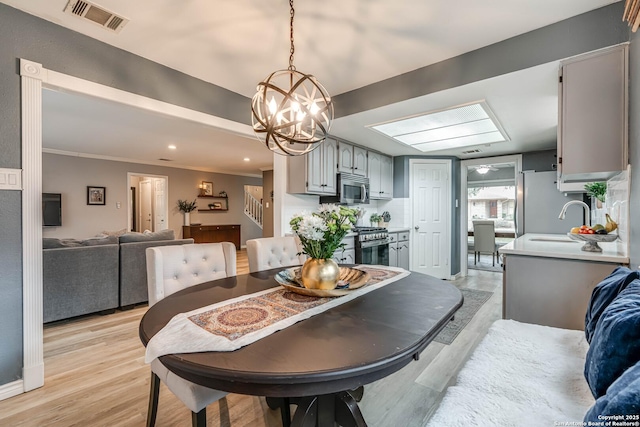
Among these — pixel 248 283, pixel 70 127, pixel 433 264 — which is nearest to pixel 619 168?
pixel 248 283

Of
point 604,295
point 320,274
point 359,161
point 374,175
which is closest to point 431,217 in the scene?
point 374,175

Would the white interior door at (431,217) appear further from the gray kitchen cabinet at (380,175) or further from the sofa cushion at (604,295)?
the sofa cushion at (604,295)

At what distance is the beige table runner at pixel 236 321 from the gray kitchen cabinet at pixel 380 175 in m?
3.34

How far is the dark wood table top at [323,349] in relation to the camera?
2.55 ft

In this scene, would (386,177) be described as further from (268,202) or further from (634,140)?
(268,202)

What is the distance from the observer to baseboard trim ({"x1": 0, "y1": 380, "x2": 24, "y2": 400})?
178 centimetres

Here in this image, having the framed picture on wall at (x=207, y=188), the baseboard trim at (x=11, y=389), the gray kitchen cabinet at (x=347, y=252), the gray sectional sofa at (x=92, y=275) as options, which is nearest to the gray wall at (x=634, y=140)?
the gray kitchen cabinet at (x=347, y=252)

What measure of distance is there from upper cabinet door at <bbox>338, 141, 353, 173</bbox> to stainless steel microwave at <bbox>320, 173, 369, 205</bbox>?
0.09m

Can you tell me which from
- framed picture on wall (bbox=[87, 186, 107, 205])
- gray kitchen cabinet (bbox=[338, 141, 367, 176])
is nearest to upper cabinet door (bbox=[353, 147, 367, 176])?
gray kitchen cabinet (bbox=[338, 141, 367, 176])

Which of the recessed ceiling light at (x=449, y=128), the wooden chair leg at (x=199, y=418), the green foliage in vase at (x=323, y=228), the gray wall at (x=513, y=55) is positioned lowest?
the wooden chair leg at (x=199, y=418)

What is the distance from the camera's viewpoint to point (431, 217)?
5.07 m

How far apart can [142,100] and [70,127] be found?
2.97m

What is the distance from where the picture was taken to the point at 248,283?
1.68 meters

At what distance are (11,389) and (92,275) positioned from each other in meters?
1.49
